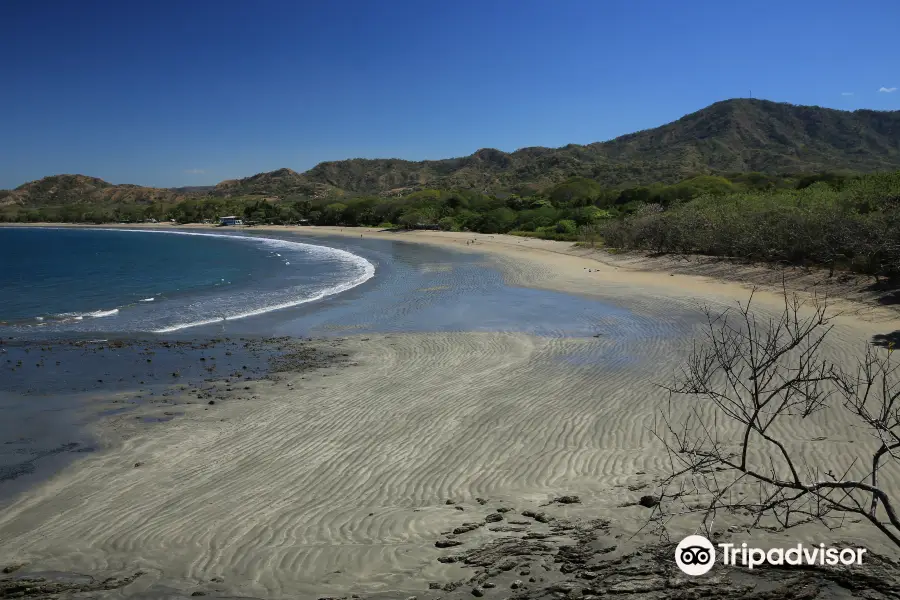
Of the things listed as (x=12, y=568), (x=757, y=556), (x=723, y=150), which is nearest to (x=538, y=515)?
(x=757, y=556)

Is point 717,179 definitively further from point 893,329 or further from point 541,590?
point 541,590

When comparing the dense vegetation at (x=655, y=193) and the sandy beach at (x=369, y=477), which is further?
the dense vegetation at (x=655, y=193)

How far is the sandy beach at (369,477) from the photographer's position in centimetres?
557

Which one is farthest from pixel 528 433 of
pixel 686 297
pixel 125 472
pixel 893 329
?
pixel 686 297

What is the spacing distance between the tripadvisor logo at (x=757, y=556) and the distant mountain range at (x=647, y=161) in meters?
90.5

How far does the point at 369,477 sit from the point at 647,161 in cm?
11518

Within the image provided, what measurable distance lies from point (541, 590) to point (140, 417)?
8.51 metres

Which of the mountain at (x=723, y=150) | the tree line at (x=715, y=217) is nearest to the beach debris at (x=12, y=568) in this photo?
the tree line at (x=715, y=217)

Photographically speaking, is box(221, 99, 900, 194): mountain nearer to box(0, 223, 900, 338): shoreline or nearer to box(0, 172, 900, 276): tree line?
box(0, 172, 900, 276): tree line

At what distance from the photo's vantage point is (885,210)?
819 inches

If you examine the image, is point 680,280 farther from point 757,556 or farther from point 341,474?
point 757,556

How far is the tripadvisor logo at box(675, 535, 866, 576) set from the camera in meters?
4.57

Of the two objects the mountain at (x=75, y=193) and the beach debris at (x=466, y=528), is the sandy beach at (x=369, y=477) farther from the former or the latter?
the mountain at (x=75, y=193)

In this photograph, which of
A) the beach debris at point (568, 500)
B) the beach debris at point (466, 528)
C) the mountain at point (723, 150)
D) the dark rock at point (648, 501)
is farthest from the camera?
the mountain at point (723, 150)
